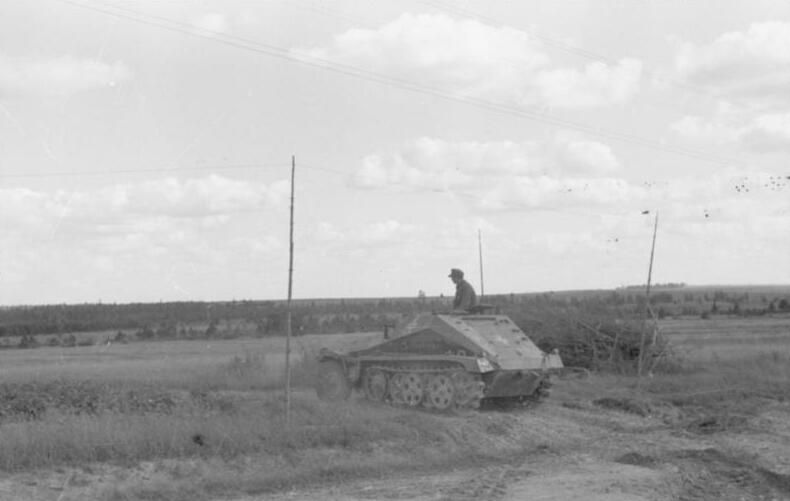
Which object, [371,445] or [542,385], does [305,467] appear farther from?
[542,385]

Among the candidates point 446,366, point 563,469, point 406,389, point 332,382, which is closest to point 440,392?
point 446,366

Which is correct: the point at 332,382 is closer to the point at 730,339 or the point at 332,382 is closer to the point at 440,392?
the point at 440,392

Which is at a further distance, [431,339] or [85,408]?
[431,339]

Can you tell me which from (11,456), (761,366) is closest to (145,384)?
(11,456)

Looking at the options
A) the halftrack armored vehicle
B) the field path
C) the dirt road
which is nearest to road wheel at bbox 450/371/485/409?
the halftrack armored vehicle

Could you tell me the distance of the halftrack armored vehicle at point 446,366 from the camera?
772 inches

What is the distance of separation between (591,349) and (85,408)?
1495 centimetres

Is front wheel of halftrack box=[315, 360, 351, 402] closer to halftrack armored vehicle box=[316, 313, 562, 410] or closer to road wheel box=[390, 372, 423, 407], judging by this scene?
halftrack armored vehicle box=[316, 313, 562, 410]

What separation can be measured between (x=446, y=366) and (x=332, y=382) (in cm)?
278

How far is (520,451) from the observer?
1611cm

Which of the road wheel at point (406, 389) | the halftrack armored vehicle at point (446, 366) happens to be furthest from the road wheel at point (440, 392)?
the road wheel at point (406, 389)

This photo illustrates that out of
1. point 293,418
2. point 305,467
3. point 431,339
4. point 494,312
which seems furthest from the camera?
point 494,312

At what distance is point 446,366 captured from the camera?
65.2ft

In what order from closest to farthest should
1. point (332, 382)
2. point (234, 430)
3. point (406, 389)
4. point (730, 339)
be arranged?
point (234, 430) < point (406, 389) < point (332, 382) < point (730, 339)
